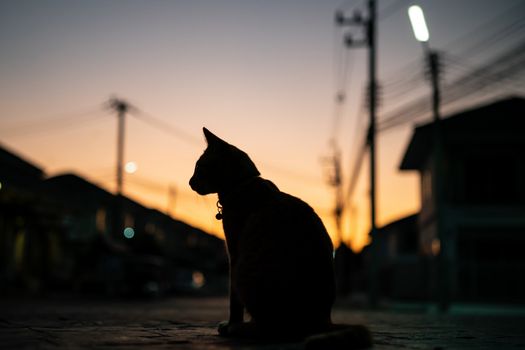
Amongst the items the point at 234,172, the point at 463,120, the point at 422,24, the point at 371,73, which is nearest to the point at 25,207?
the point at 371,73

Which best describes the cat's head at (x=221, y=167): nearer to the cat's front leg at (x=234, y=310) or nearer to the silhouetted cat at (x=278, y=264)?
the silhouetted cat at (x=278, y=264)

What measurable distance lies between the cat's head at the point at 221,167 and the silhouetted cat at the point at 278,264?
50 millimetres

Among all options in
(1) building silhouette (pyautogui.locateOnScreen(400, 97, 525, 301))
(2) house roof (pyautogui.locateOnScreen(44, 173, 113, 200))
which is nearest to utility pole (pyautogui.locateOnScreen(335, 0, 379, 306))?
(1) building silhouette (pyautogui.locateOnScreen(400, 97, 525, 301))

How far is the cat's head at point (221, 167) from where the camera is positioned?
488 cm

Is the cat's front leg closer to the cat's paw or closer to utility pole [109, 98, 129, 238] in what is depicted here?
the cat's paw

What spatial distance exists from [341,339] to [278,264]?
0.68 meters

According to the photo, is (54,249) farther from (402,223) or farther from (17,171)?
(402,223)

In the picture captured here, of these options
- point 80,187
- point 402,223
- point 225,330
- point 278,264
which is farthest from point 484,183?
point 80,187

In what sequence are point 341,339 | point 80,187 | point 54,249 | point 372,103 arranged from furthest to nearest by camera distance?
point 80,187 < point 54,249 < point 372,103 < point 341,339

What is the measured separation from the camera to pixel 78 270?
→ 112ft

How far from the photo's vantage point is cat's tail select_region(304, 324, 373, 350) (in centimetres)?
378

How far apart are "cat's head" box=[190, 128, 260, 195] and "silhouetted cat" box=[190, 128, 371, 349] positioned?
50mm

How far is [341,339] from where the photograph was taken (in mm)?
3936

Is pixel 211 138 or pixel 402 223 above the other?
pixel 402 223
